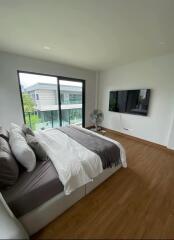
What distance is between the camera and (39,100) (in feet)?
11.6

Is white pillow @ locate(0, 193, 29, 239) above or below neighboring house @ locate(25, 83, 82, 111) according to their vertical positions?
below

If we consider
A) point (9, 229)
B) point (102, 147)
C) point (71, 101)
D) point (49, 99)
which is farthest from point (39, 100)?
point (9, 229)

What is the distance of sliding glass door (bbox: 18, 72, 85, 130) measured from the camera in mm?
3262

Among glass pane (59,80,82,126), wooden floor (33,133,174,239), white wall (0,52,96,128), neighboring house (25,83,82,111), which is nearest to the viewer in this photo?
wooden floor (33,133,174,239)

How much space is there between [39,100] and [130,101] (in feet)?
9.82

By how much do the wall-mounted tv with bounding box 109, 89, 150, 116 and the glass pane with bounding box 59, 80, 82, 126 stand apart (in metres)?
1.32

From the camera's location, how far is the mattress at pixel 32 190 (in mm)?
1032

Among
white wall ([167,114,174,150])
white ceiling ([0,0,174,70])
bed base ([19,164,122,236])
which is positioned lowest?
bed base ([19,164,122,236])

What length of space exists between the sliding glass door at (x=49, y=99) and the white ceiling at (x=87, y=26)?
0.91 metres

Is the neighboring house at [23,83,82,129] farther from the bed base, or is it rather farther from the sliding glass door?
the bed base

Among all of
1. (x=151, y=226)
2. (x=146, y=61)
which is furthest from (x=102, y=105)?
(x=151, y=226)

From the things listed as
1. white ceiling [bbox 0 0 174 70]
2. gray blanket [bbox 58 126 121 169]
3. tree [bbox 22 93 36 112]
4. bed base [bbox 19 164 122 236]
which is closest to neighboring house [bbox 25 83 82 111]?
tree [bbox 22 93 36 112]

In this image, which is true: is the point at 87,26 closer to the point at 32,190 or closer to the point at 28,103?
the point at 32,190

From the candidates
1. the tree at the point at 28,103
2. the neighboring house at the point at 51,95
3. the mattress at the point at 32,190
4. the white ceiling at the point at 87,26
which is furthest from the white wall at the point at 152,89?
the mattress at the point at 32,190
